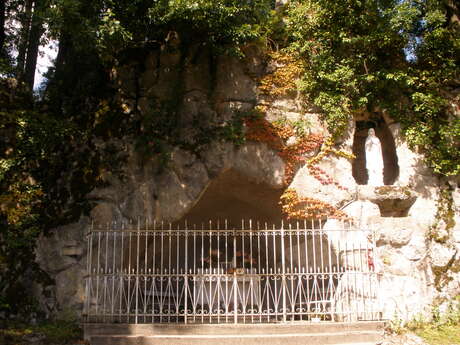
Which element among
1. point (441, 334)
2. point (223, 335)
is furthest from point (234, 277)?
point (441, 334)

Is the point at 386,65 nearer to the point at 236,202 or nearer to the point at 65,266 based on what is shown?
the point at 236,202

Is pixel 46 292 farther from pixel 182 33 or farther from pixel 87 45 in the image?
pixel 182 33

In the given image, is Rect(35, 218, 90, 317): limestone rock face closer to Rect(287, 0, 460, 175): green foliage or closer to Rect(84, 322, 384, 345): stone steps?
Rect(84, 322, 384, 345): stone steps

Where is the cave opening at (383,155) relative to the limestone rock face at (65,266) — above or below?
above

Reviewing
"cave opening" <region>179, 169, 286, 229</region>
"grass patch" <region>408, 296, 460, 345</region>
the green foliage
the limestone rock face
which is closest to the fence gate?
the limestone rock face

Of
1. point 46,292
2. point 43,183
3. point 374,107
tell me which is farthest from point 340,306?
point 43,183

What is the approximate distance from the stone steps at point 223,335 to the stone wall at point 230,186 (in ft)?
5.06

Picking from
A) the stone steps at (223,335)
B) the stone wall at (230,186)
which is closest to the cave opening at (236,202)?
the stone wall at (230,186)

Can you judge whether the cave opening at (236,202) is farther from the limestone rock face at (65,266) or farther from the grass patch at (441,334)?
the grass patch at (441,334)

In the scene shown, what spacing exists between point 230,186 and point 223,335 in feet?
13.4

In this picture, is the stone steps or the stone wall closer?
the stone steps

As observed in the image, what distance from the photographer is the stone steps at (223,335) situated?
7.57 metres

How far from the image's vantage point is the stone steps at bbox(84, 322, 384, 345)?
24.8 ft

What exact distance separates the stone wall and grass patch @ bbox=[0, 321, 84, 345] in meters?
0.50
